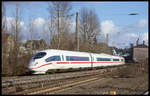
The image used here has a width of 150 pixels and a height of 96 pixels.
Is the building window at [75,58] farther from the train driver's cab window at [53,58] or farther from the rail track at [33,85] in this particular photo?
the rail track at [33,85]

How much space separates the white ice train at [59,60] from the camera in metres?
18.5

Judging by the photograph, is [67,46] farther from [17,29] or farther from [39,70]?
[39,70]

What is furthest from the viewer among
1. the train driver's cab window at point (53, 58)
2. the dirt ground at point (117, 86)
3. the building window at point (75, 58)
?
the building window at point (75, 58)

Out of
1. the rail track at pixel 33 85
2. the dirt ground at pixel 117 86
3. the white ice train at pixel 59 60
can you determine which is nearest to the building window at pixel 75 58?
the white ice train at pixel 59 60

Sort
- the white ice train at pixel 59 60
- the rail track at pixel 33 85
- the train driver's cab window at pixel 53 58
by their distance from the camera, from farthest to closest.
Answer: the train driver's cab window at pixel 53 58 → the white ice train at pixel 59 60 → the rail track at pixel 33 85

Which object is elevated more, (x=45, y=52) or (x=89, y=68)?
(x=45, y=52)

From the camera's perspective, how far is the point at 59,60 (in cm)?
2047

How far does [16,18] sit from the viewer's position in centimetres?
2800

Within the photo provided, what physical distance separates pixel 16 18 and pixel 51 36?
5696mm

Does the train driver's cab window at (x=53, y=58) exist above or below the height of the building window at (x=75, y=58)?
above

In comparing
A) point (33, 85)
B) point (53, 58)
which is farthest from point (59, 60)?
point (33, 85)

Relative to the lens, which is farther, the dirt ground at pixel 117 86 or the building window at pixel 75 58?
the building window at pixel 75 58

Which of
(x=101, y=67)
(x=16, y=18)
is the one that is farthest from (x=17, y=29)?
(x=101, y=67)

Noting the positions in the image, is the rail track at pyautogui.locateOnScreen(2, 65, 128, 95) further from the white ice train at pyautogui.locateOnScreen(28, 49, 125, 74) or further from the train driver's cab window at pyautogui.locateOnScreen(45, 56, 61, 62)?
the train driver's cab window at pyautogui.locateOnScreen(45, 56, 61, 62)
